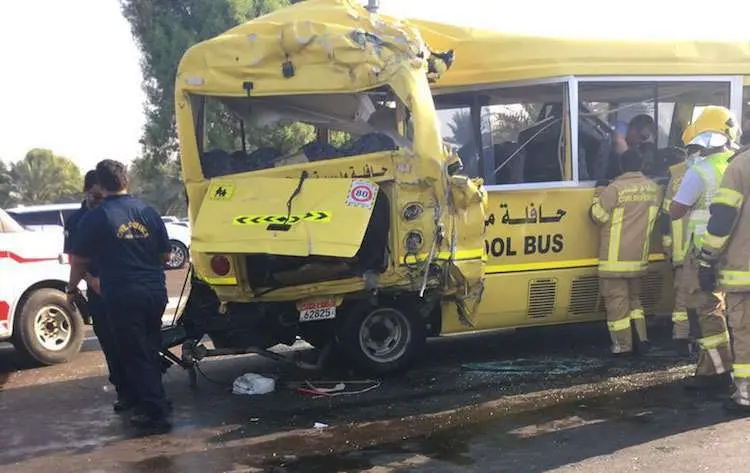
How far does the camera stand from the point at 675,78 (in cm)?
683

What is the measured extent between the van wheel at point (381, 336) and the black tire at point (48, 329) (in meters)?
3.11

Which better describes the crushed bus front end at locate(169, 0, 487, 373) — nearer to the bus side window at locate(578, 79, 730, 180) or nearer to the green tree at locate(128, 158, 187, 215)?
the bus side window at locate(578, 79, 730, 180)

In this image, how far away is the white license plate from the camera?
6.12m

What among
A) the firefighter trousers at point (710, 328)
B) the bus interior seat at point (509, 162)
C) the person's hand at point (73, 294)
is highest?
the bus interior seat at point (509, 162)

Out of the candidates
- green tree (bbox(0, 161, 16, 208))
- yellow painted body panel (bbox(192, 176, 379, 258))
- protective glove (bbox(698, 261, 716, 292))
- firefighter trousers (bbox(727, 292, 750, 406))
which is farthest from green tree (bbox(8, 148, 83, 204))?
firefighter trousers (bbox(727, 292, 750, 406))

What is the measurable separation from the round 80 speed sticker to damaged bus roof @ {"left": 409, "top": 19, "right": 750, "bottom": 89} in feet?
4.63

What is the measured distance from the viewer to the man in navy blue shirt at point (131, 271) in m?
5.35

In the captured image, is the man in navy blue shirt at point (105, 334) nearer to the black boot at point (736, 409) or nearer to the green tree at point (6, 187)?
the black boot at point (736, 409)

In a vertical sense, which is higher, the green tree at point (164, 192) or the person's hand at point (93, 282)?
the green tree at point (164, 192)

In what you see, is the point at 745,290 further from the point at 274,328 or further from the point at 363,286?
the point at 274,328

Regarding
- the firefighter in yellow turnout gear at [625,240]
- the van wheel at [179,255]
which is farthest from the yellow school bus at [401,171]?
the van wheel at [179,255]

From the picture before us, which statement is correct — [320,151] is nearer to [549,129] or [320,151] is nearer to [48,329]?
[549,129]

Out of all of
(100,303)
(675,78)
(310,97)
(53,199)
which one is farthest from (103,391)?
(53,199)

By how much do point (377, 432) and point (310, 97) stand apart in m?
2.75
